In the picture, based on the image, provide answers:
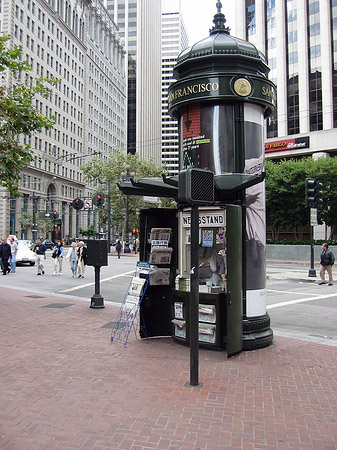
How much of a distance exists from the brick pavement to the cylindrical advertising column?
3.22ft

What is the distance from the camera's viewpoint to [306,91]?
53125 mm

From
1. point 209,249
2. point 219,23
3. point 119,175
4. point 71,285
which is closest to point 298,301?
point 209,249

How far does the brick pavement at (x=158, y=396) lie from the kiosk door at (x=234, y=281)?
31cm

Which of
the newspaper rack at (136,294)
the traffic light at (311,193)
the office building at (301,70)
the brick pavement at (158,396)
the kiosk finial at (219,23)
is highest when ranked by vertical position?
the office building at (301,70)

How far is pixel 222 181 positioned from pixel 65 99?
82.8 metres

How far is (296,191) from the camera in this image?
3784 centimetres

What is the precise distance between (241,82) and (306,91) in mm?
50949

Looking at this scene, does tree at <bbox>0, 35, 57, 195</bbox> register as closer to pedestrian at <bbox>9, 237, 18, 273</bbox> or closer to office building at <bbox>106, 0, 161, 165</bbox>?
pedestrian at <bbox>9, 237, 18, 273</bbox>

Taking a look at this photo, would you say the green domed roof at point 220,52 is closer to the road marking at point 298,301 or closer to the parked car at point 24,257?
the road marking at point 298,301

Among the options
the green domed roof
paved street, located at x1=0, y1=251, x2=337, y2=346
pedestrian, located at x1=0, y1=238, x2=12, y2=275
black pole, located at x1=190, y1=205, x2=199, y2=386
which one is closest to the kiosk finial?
the green domed roof

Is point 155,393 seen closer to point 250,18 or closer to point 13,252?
point 13,252

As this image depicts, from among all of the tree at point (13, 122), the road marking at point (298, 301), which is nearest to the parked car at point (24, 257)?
the tree at point (13, 122)

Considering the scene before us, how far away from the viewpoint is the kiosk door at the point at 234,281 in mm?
6293

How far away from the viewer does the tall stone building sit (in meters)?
66.6
